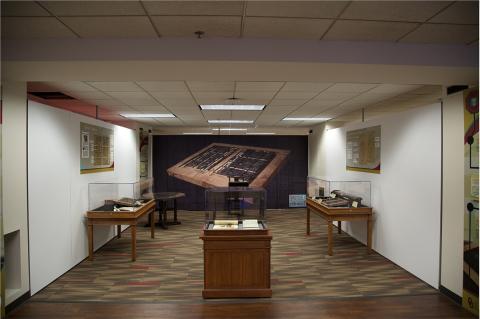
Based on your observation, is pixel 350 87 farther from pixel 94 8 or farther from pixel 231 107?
pixel 94 8

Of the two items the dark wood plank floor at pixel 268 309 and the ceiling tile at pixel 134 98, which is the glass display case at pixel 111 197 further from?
the dark wood plank floor at pixel 268 309

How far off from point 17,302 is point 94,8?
3245 mm

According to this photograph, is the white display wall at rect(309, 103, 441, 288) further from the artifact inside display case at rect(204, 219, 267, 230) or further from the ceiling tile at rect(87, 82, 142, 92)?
the ceiling tile at rect(87, 82, 142, 92)

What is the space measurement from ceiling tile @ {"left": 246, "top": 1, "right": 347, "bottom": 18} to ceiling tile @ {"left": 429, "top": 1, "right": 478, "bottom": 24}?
0.79 metres

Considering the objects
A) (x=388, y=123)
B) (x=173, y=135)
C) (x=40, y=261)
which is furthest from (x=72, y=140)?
(x=173, y=135)

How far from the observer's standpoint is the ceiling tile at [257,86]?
4051 mm

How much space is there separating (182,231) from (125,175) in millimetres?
1827

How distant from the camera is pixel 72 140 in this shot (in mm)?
4977

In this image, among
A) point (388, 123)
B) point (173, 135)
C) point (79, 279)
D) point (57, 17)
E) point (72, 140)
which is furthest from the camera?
point (173, 135)

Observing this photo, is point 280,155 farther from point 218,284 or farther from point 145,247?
point 218,284

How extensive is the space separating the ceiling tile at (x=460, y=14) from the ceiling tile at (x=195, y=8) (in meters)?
1.51

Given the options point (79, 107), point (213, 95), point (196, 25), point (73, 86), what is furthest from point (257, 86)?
point (79, 107)

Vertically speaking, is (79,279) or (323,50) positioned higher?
(323,50)

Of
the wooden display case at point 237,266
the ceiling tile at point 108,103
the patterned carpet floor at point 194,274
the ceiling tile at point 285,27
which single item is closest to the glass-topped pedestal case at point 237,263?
the wooden display case at point 237,266
